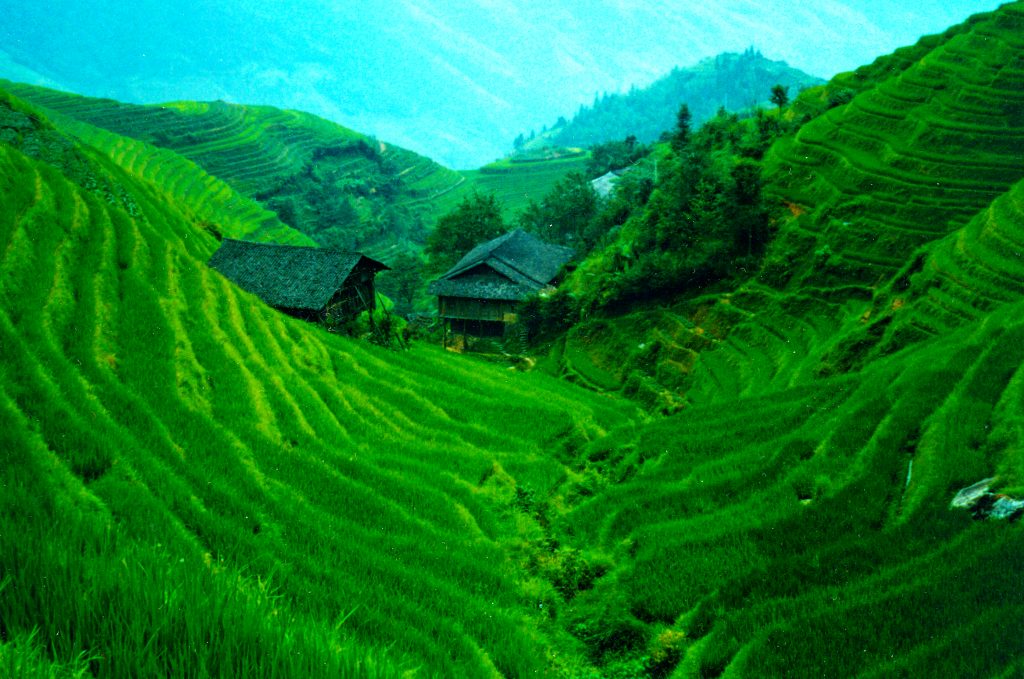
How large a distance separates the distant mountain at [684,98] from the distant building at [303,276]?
137861 mm

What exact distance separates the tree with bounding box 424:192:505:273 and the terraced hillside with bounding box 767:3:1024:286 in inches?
Answer: 1045

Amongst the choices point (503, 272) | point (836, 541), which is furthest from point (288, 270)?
point (836, 541)

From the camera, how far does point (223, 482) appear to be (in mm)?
8781

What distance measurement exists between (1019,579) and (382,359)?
1724 cm

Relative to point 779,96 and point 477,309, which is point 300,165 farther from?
point 779,96

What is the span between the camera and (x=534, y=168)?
121m

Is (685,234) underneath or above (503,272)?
above

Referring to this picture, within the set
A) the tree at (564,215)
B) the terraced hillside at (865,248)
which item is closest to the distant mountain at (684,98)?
the tree at (564,215)

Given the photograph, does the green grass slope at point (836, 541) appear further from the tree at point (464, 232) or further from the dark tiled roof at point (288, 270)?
the tree at point (464, 232)

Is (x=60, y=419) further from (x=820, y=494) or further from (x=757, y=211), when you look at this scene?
(x=757, y=211)

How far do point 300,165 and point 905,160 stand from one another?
9100cm

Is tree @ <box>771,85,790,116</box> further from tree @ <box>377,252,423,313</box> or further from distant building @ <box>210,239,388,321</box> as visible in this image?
tree @ <box>377,252,423,313</box>

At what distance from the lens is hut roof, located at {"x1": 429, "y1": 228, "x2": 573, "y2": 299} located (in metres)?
37.7

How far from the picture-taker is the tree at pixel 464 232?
54781mm
